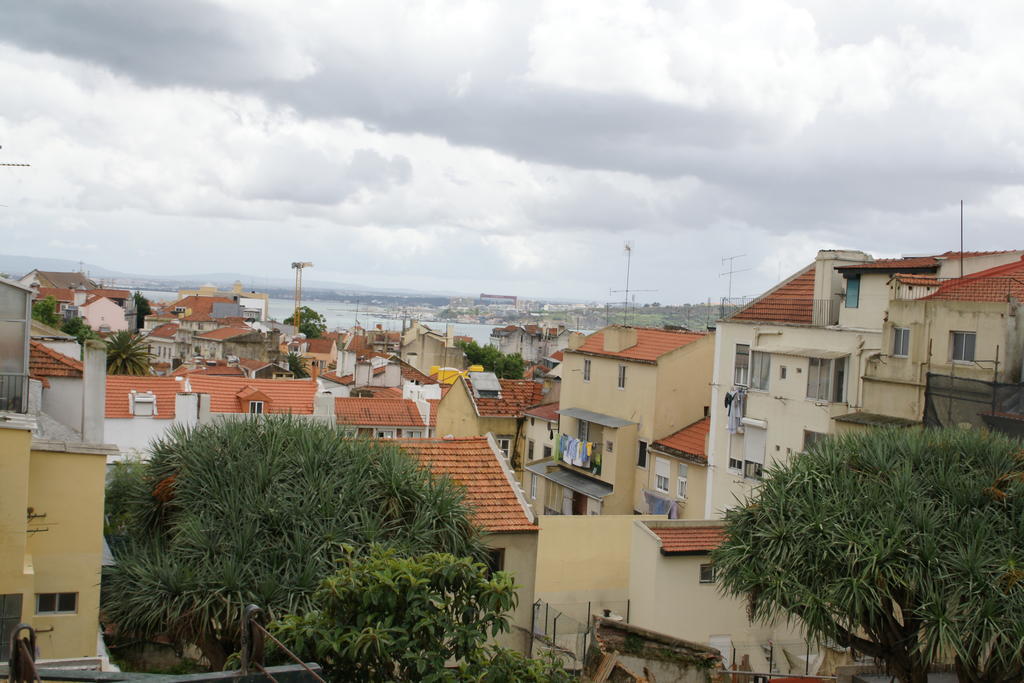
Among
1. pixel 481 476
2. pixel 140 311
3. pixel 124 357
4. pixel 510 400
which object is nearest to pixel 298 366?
pixel 124 357

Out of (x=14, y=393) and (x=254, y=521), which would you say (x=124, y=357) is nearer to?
(x=14, y=393)

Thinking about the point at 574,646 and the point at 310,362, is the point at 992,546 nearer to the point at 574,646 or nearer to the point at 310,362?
the point at 574,646

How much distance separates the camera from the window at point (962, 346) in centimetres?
2820

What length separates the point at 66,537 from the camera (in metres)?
17.1

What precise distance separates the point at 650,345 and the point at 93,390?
92.2ft

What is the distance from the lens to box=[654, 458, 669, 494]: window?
41.8m

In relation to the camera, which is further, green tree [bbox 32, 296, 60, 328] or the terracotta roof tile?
green tree [bbox 32, 296, 60, 328]

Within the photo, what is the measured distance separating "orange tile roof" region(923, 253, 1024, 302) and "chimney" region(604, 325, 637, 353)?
56.2 ft

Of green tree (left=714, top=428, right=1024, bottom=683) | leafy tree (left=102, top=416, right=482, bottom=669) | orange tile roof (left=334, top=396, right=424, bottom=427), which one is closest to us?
leafy tree (left=102, top=416, right=482, bottom=669)

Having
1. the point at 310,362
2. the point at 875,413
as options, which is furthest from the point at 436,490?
the point at 310,362

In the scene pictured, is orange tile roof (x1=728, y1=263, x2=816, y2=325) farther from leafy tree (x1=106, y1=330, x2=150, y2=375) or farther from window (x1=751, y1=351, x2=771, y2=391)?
leafy tree (x1=106, y1=330, x2=150, y2=375)

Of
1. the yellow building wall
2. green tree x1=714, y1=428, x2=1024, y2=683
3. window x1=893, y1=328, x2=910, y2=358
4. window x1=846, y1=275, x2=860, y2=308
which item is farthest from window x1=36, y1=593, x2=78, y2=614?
window x1=846, y1=275, x2=860, y2=308

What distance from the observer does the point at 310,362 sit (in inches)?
4872

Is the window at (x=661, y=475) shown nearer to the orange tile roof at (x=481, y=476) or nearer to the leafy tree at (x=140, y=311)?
the orange tile roof at (x=481, y=476)
